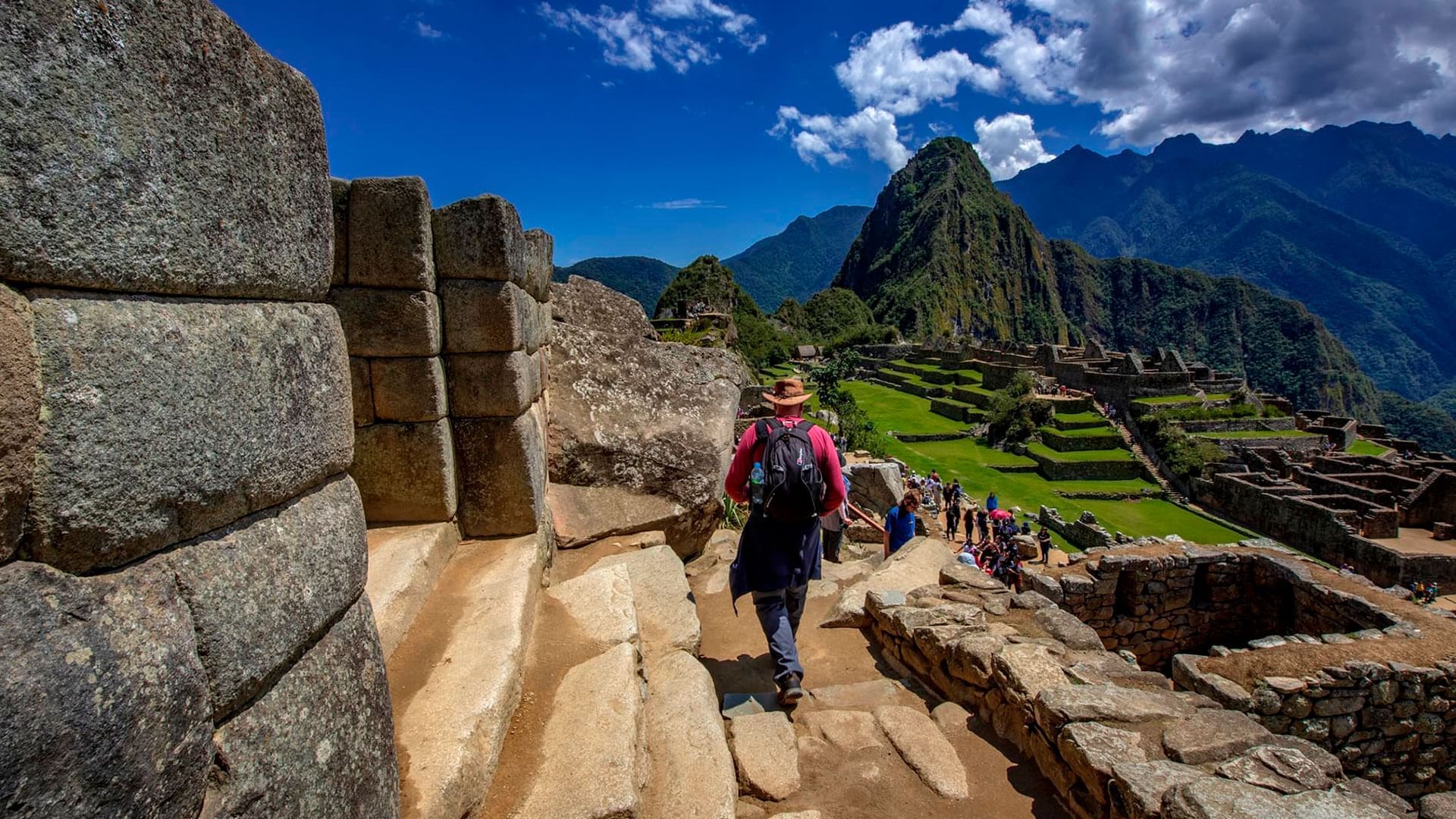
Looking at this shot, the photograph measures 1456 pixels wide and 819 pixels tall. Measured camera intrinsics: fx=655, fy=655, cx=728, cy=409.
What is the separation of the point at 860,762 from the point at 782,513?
1337 millimetres

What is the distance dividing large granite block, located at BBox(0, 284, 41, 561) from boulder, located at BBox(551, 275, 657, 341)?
5386 mm

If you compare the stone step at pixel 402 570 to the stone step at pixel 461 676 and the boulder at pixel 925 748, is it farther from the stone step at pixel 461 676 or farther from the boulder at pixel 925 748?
the boulder at pixel 925 748

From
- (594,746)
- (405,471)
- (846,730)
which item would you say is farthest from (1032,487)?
(594,746)

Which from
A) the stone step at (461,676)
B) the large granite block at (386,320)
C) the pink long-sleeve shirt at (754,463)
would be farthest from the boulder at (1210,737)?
Result: the large granite block at (386,320)

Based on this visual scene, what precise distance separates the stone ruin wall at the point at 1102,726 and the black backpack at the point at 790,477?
5.05 feet

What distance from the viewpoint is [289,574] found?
1.63m

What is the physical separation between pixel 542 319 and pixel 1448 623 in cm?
1038

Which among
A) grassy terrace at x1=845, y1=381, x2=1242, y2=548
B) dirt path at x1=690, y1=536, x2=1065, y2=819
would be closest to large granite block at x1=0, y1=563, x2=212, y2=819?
dirt path at x1=690, y1=536, x2=1065, y2=819

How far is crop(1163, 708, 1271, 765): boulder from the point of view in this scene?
3.10 m

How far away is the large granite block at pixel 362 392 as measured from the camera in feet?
12.5

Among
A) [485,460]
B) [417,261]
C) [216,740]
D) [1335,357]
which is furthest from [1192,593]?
[1335,357]

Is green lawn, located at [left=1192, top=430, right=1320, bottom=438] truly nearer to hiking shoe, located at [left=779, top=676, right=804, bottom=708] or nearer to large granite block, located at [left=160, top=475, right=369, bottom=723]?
hiking shoe, located at [left=779, top=676, right=804, bottom=708]

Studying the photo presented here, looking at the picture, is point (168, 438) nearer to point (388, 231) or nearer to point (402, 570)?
point (402, 570)

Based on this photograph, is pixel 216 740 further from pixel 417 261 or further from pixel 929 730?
pixel 929 730
